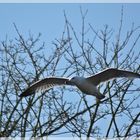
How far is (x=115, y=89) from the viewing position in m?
10.4

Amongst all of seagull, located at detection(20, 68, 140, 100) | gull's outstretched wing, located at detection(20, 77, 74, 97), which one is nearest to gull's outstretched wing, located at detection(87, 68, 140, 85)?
seagull, located at detection(20, 68, 140, 100)

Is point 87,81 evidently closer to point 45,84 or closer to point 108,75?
point 108,75

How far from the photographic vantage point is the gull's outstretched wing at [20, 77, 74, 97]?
982 cm

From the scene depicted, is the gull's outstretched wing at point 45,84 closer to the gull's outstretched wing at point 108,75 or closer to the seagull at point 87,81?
the seagull at point 87,81

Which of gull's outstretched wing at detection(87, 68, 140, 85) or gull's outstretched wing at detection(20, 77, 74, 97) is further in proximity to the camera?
gull's outstretched wing at detection(20, 77, 74, 97)

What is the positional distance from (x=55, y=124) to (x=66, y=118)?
25cm

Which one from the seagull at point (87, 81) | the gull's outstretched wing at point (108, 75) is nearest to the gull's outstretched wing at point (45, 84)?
the seagull at point (87, 81)

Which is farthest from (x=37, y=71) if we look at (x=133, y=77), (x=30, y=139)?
(x=133, y=77)

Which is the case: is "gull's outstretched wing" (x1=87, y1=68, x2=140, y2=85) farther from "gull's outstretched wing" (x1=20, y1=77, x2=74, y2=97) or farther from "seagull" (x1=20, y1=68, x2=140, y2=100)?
"gull's outstretched wing" (x1=20, y1=77, x2=74, y2=97)

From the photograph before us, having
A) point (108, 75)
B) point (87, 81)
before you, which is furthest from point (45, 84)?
point (108, 75)

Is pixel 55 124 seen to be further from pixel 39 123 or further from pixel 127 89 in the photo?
pixel 127 89

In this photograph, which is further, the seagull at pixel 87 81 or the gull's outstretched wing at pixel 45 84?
the gull's outstretched wing at pixel 45 84

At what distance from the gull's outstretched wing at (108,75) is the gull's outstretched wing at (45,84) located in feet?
1.47

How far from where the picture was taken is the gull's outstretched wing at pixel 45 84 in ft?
32.2
